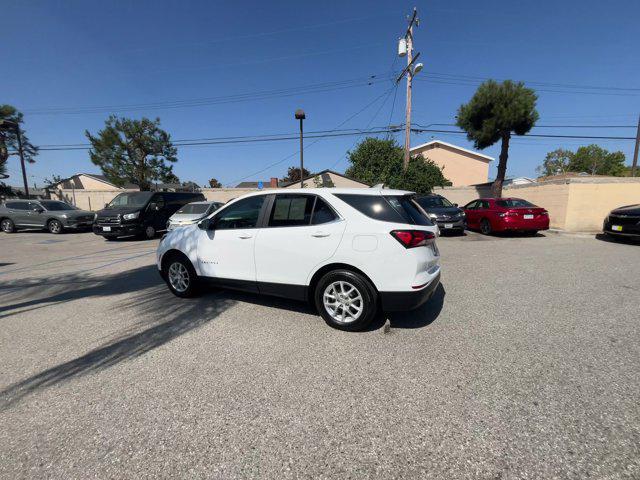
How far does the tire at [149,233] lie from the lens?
11094mm

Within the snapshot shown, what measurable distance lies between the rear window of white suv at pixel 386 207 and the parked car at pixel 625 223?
9432mm

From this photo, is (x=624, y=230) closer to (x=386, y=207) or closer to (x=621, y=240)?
(x=621, y=240)

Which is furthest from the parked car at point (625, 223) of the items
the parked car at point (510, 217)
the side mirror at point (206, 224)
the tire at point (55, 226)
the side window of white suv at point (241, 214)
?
the tire at point (55, 226)

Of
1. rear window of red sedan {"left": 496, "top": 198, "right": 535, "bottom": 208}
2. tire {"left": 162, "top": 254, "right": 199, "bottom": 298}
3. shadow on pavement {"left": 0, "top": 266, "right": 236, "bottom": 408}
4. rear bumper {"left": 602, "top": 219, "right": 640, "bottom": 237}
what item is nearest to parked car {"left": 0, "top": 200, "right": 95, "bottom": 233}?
shadow on pavement {"left": 0, "top": 266, "right": 236, "bottom": 408}

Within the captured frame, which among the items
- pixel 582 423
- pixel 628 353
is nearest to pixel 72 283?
pixel 582 423

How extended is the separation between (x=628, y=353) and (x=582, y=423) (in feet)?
5.04

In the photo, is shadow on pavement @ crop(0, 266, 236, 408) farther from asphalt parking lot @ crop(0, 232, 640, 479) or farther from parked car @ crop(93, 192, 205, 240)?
parked car @ crop(93, 192, 205, 240)

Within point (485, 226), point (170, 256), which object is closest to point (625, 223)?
point (485, 226)

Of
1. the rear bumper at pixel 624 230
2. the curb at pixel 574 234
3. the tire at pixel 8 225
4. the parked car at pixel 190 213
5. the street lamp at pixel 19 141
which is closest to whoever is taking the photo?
the rear bumper at pixel 624 230

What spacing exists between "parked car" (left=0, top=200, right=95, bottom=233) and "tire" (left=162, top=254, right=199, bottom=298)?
1253cm

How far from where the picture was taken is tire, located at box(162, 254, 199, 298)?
14.2 feet

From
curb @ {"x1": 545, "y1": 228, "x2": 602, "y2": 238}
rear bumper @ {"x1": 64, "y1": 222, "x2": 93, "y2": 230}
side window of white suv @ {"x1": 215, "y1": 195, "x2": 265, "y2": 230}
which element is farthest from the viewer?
rear bumper @ {"x1": 64, "y1": 222, "x2": 93, "y2": 230}

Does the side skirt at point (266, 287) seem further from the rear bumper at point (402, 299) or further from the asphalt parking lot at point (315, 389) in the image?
the rear bumper at point (402, 299)

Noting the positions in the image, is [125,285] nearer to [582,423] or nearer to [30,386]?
[30,386]
